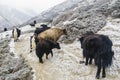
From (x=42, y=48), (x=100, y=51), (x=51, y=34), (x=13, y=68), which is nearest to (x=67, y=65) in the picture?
(x=42, y=48)

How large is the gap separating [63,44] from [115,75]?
939 centimetres

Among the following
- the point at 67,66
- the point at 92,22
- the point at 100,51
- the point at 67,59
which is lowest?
the point at 67,66

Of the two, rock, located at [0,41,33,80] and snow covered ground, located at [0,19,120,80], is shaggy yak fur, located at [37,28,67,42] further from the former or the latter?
rock, located at [0,41,33,80]

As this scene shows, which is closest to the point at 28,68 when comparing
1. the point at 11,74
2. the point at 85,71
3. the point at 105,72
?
the point at 11,74

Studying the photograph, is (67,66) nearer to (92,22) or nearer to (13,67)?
(13,67)

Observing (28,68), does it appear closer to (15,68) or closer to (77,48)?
(15,68)

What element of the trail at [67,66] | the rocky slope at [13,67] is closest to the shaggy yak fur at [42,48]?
the trail at [67,66]

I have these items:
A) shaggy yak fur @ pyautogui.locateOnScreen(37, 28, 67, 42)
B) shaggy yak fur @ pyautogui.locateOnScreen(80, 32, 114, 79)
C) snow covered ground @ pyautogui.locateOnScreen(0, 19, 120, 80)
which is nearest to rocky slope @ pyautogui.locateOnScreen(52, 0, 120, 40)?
shaggy yak fur @ pyautogui.locateOnScreen(37, 28, 67, 42)

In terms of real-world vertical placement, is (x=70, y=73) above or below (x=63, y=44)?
below

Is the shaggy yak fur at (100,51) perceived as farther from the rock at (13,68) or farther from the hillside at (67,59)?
the rock at (13,68)

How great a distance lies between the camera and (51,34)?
77.3ft

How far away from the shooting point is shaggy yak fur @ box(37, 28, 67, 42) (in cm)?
2214

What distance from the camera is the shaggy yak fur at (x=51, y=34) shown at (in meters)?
22.1

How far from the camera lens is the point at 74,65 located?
18031 mm
